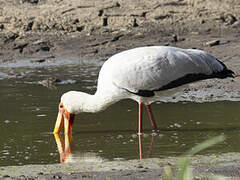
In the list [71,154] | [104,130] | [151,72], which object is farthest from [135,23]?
[71,154]

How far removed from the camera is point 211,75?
6500mm

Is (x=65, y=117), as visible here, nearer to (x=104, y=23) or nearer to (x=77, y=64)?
(x=77, y=64)

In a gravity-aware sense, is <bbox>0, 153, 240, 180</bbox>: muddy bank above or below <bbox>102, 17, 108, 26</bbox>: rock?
below


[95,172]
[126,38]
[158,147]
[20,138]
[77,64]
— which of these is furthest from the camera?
[126,38]

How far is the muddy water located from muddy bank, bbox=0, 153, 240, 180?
0.38 m

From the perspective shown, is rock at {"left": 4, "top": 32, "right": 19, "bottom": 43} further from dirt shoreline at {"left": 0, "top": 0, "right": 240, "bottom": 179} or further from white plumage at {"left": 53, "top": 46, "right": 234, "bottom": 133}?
white plumage at {"left": 53, "top": 46, "right": 234, "bottom": 133}

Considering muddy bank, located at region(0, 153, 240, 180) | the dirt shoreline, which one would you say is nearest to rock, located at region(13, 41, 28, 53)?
the dirt shoreline

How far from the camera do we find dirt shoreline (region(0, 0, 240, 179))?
40.3ft

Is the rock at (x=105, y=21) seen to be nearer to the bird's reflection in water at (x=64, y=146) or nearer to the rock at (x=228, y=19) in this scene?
the rock at (x=228, y=19)

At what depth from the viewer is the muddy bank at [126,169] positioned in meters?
4.55

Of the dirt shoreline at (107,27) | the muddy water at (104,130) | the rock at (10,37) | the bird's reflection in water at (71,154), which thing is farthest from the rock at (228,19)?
the bird's reflection in water at (71,154)

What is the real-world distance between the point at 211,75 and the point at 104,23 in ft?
22.5

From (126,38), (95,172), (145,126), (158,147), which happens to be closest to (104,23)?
Answer: (126,38)

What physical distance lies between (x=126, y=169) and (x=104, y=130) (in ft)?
6.28
